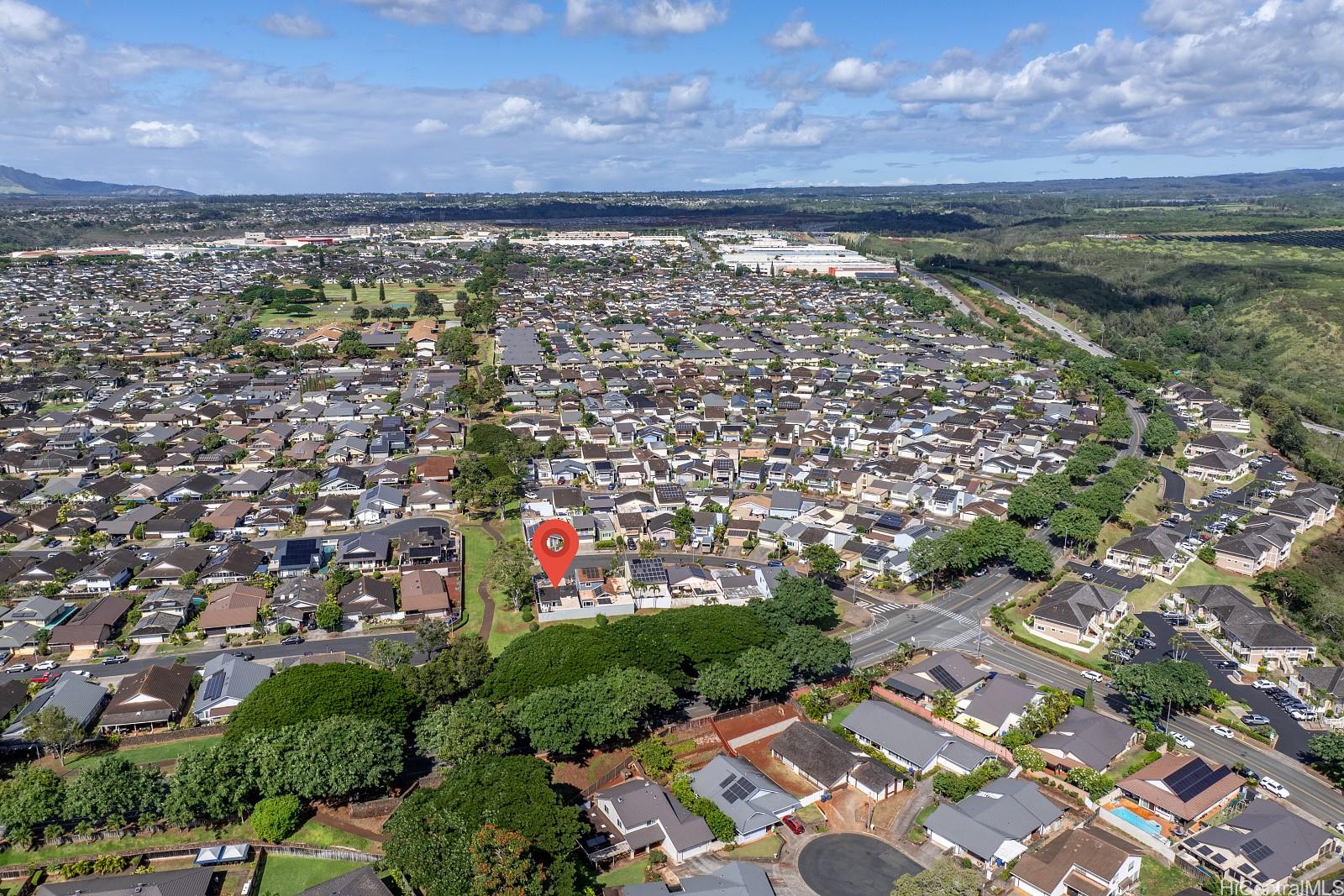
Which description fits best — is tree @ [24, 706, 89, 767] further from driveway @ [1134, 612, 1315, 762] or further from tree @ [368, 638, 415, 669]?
driveway @ [1134, 612, 1315, 762]

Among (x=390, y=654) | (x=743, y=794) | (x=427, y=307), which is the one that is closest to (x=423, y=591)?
(x=390, y=654)

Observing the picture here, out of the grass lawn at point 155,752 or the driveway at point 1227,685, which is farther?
the driveway at point 1227,685

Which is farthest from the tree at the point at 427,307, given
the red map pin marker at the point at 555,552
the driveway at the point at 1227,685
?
the driveway at the point at 1227,685

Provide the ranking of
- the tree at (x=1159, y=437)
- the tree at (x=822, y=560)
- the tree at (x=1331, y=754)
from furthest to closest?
the tree at (x=1159, y=437), the tree at (x=822, y=560), the tree at (x=1331, y=754)

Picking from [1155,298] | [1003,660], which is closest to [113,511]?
[1003,660]

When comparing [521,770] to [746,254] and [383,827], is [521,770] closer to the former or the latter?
[383,827]

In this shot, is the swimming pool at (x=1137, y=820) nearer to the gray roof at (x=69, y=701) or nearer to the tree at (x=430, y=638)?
the tree at (x=430, y=638)
